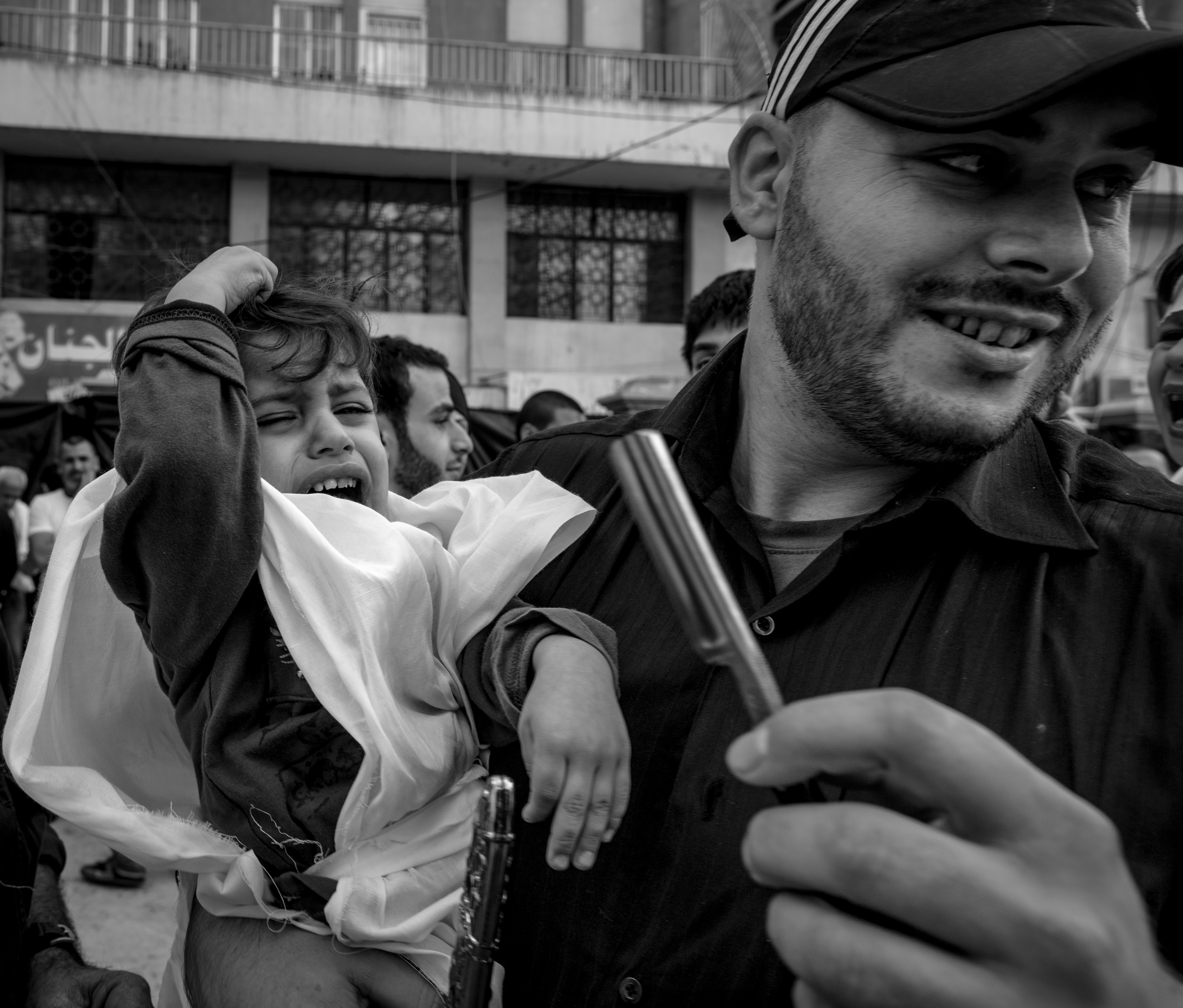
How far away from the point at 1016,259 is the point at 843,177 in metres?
0.24

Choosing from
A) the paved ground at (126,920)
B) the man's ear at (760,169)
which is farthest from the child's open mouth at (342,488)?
the paved ground at (126,920)

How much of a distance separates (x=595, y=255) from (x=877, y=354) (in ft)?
55.9

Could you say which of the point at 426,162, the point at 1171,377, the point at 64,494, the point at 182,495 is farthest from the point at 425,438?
A: the point at 426,162

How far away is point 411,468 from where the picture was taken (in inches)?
156

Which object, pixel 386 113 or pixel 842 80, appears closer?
pixel 842 80

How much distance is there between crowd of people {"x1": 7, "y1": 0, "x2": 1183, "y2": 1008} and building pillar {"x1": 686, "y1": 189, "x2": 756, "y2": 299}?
16181 mm

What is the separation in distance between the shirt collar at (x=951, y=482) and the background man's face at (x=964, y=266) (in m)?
0.05

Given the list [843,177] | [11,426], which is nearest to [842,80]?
[843,177]

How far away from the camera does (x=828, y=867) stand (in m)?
0.69

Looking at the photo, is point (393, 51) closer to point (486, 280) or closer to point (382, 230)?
point (382, 230)

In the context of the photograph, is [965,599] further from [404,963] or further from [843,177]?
[404,963]

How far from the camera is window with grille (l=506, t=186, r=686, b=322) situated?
17.6 meters

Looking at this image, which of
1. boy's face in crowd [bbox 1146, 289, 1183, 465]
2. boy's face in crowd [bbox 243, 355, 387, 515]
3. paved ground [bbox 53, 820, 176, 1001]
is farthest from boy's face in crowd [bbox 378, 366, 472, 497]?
boy's face in crowd [bbox 1146, 289, 1183, 465]

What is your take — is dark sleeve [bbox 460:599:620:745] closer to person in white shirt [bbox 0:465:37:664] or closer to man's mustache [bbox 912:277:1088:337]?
man's mustache [bbox 912:277:1088:337]
